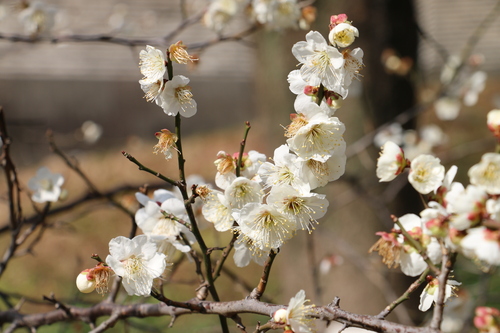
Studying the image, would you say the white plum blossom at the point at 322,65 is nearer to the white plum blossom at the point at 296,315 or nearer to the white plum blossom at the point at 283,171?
the white plum blossom at the point at 283,171

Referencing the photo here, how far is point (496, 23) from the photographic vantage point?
8.41 metres

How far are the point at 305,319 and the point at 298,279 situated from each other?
7.09ft

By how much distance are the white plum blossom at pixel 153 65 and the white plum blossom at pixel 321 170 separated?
270 mm

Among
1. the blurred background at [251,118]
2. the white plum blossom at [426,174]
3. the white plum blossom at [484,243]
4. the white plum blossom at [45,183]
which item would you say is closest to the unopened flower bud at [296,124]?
the white plum blossom at [426,174]

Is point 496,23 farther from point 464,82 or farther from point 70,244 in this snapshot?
point 70,244

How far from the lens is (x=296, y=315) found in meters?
0.75

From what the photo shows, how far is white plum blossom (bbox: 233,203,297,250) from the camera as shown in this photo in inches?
32.4

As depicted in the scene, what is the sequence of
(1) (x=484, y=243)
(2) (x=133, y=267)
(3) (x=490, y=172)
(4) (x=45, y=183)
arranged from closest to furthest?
1. (1) (x=484, y=243)
2. (3) (x=490, y=172)
3. (2) (x=133, y=267)
4. (4) (x=45, y=183)

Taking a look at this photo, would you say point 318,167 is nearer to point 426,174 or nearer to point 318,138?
point 318,138

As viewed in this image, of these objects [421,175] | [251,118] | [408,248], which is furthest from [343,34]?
[251,118]

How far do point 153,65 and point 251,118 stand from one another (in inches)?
266

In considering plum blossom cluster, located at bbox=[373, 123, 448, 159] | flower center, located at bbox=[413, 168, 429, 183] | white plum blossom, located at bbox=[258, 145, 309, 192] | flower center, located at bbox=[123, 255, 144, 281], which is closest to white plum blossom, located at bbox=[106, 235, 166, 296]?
flower center, located at bbox=[123, 255, 144, 281]

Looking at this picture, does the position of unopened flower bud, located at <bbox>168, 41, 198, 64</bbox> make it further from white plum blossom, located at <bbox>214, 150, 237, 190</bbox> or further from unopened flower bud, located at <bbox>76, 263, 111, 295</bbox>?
unopened flower bud, located at <bbox>76, 263, 111, 295</bbox>

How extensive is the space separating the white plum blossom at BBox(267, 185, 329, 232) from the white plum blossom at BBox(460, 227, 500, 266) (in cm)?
24
